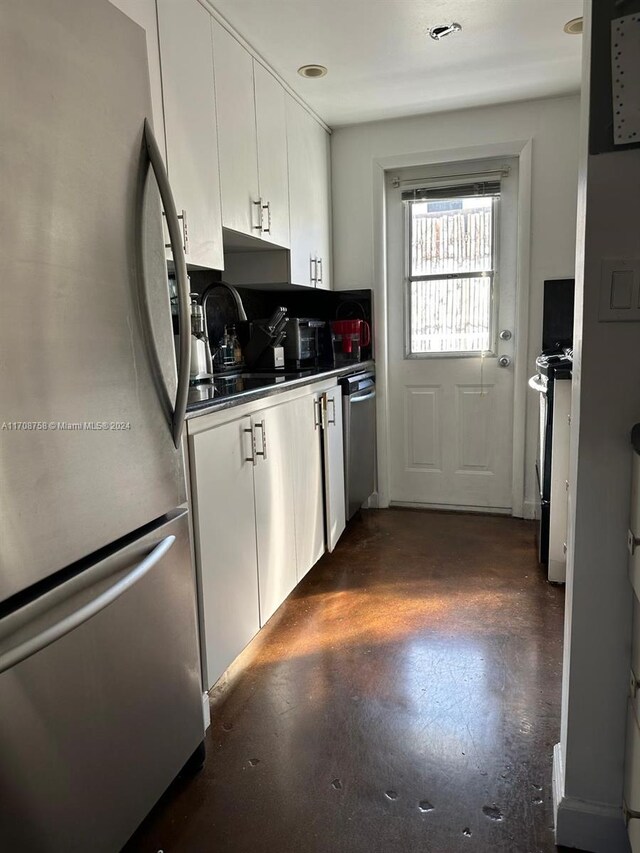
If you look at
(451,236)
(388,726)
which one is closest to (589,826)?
(388,726)

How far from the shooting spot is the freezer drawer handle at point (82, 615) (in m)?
0.93

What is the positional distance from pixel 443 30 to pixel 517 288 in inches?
55.7

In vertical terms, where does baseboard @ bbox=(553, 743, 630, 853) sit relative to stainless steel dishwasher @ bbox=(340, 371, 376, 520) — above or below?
below

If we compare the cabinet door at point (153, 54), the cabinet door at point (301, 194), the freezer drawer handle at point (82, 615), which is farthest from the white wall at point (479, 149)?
the freezer drawer handle at point (82, 615)

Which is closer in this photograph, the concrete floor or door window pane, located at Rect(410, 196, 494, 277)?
the concrete floor

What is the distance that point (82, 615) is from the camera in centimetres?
105

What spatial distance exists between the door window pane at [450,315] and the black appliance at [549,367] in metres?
0.34

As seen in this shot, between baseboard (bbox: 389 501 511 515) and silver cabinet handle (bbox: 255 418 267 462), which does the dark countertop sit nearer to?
silver cabinet handle (bbox: 255 418 267 462)

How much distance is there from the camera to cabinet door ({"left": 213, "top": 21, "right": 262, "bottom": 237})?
Answer: 2173mm

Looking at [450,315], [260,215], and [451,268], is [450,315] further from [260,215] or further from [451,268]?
[260,215]

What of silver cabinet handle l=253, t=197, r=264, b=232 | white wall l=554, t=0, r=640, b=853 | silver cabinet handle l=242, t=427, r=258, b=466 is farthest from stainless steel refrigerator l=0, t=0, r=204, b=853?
silver cabinet handle l=253, t=197, r=264, b=232

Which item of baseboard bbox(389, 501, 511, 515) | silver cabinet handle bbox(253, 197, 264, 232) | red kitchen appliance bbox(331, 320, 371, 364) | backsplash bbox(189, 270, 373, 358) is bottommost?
baseboard bbox(389, 501, 511, 515)

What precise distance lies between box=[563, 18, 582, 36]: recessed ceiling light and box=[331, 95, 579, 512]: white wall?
73cm

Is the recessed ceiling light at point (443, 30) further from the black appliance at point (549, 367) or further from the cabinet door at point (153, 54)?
the black appliance at point (549, 367)
